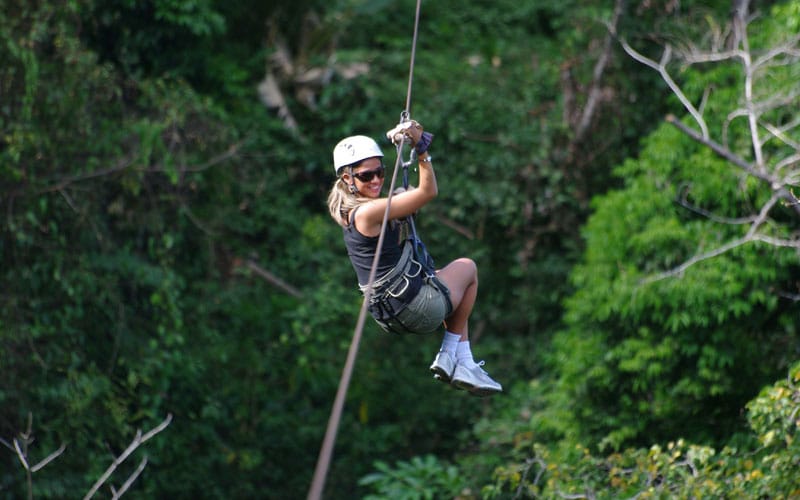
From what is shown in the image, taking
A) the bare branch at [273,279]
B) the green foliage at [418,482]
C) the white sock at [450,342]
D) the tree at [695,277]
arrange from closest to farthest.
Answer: the white sock at [450,342], the tree at [695,277], the green foliage at [418,482], the bare branch at [273,279]

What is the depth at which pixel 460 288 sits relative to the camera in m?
5.52

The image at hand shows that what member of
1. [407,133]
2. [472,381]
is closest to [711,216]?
[472,381]

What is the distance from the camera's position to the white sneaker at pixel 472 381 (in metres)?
5.50

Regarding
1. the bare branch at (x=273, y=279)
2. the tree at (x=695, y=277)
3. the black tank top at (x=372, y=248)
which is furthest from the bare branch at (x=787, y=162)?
the bare branch at (x=273, y=279)

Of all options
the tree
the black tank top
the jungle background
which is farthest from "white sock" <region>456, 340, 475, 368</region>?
the tree

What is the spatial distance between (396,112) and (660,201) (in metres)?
4.03

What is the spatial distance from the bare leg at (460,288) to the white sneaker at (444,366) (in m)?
0.17

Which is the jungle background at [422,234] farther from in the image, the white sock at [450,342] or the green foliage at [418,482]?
the white sock at [450,342]

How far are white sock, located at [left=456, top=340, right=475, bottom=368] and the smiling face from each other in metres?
0.90

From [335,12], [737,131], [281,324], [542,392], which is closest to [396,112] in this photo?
[335,12]

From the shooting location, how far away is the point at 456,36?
47.4 ft

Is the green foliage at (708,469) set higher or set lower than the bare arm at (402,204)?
higher

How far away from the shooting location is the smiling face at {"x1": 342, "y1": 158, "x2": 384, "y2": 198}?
508 centimetres

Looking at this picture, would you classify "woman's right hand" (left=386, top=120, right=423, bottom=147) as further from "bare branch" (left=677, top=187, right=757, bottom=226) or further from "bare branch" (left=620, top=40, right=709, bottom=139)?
"bare branch" (left=677, top=187, right=757, bottom=226)
